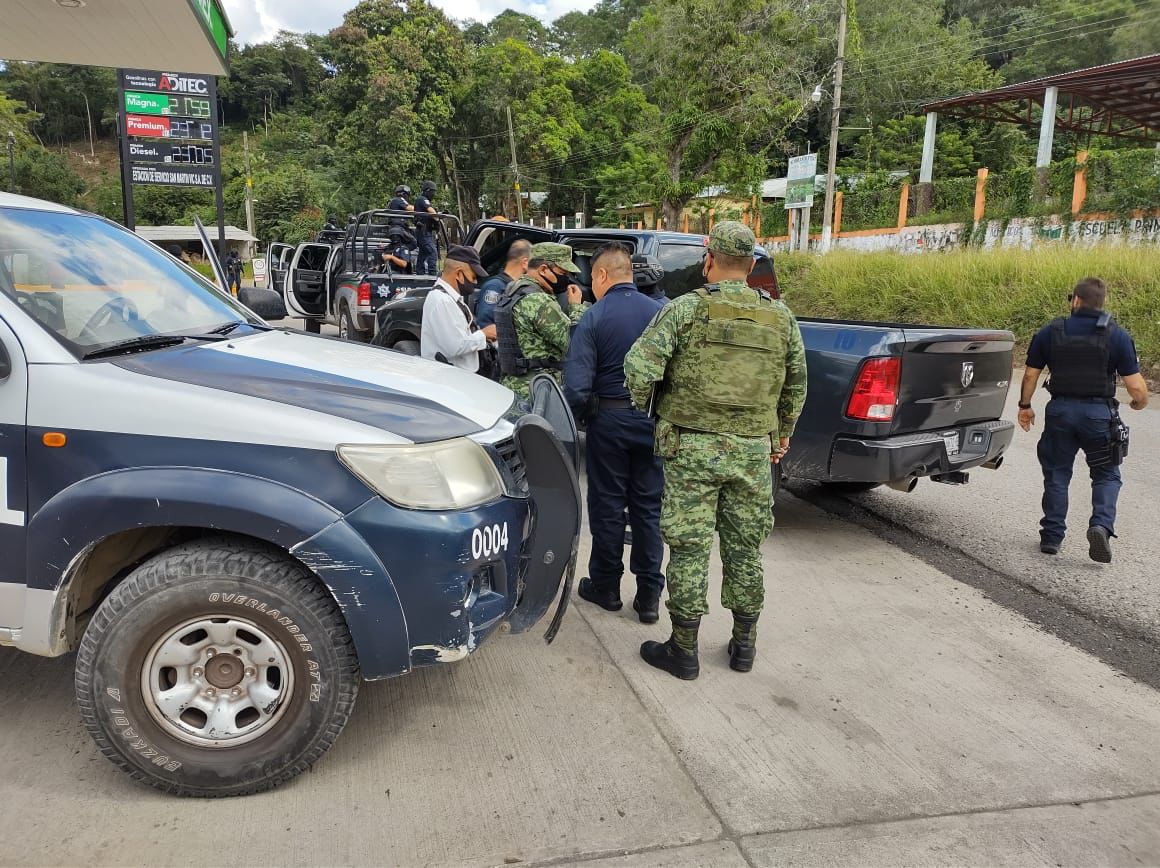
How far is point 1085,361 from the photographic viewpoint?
188 inches

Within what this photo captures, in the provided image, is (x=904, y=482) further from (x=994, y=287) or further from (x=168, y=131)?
(x=168, y=131)

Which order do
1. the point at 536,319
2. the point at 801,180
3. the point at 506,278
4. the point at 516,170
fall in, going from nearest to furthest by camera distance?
the point at 536,319
the point at 506,278
the point at 801,180
the point at 516,170

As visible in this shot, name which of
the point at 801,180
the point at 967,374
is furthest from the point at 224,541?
the point at 801,180

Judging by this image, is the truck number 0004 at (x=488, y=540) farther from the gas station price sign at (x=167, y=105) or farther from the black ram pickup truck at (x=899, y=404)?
the gas station price sign at (x=167, y=105)

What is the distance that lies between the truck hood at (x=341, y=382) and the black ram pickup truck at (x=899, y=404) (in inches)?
89.2

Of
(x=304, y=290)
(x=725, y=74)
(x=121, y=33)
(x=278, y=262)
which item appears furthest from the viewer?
(x=725, y=74)

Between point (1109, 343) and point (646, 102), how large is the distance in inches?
1567

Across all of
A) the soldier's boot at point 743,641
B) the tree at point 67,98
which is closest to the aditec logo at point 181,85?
the soldier's boot at point 743,641

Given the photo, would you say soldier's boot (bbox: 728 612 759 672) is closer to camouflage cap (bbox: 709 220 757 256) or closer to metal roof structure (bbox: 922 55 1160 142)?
camouflage cap (bbox: 709 220 757 256)

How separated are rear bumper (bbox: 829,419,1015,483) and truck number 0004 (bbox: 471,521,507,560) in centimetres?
271

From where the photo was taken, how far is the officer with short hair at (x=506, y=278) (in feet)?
17.2

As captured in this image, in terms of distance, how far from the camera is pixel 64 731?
286 cm

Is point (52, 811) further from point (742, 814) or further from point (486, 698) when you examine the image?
point (742, 814)

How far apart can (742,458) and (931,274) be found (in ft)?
47.3
